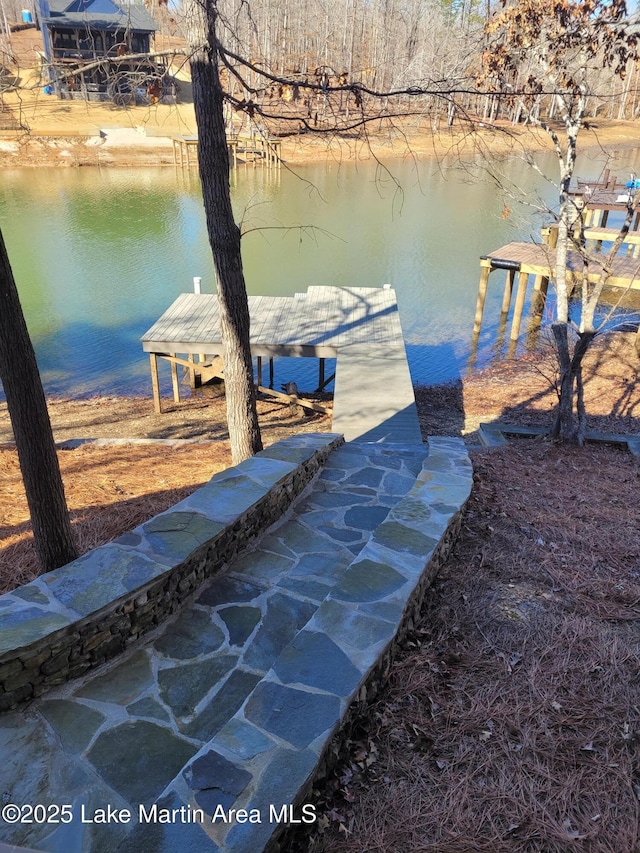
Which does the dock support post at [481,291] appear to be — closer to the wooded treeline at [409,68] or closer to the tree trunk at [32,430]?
the wooded treeline at [409,68]

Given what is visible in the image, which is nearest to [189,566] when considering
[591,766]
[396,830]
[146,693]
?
→ [146,693]

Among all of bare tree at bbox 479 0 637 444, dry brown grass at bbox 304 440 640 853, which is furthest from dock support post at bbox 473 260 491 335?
dry brown grass at bbox 304 440 640 853

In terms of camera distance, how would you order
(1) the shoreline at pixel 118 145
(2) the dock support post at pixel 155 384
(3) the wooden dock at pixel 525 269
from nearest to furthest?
1. (2) the dock support post at pixel 155 384
2. (3) the wooden dock at pixel 525 269
3. (1) the shoreline at pixel 118 145

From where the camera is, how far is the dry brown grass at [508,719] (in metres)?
2.16

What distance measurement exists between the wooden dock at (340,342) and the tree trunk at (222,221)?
2.81 metres

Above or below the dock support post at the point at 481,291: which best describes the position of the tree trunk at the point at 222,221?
above

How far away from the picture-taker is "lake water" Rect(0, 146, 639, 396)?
1542 centimetres

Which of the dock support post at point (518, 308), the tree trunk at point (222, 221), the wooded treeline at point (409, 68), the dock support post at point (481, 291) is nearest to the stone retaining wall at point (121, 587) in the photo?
the tree trunk at point (222, 221)

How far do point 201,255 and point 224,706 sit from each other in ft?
65.5

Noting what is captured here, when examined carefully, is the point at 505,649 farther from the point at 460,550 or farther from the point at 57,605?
the point at 57,605

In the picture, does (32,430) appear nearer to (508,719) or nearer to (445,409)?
(508,719)

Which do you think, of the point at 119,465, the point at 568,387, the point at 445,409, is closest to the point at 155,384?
Answer: the point at 119,465

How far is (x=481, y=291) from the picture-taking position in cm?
1664

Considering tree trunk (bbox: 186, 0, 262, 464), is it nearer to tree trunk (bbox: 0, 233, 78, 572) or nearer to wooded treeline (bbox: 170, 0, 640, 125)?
wooded treeline (bbox: 170, 0, 640, 125)
